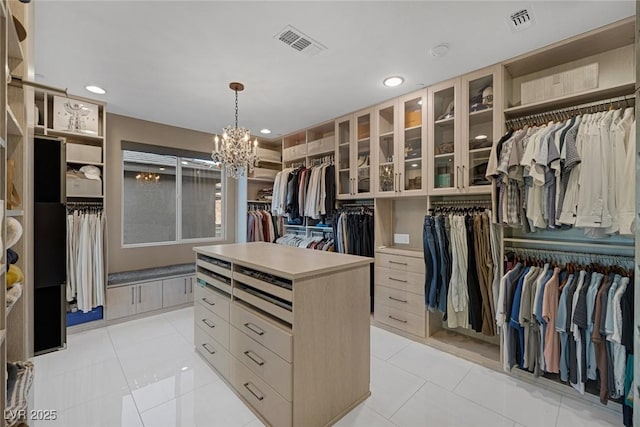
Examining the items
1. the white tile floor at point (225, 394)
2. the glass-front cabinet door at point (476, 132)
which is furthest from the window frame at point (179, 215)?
the glass-front cabinet door at point (476, 132)

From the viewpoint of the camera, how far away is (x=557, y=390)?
2109mm

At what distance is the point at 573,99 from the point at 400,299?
2.32 meters

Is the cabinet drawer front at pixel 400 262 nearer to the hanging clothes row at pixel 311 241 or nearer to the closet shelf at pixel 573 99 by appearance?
the hanging clothes row at pixel 311 241

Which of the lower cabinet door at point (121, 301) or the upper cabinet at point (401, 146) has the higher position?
the upper cabinet at point (401, 146)

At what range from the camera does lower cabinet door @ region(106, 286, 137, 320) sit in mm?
3293

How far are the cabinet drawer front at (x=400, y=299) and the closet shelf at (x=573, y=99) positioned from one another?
194cm

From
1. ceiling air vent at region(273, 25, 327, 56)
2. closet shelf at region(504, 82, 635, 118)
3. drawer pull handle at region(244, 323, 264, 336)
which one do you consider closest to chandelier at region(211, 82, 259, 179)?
ceiling air vent at region(273, 25, 327, 56)

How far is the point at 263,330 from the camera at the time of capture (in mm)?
1757

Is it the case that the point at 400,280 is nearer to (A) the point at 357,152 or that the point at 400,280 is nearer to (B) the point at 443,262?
(B) the point at 443,262

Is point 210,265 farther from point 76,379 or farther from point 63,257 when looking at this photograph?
point 76,379

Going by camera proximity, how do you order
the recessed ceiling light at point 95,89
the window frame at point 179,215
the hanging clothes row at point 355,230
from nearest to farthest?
the recessed ceiling light at point 95,89 → the hanging clothes row at point 355,230 → the window frame at point 179,215

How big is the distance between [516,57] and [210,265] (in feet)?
10.3

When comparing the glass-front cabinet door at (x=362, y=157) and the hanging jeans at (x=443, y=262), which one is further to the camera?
the glass-front cabinet door at (x=362, y=157)

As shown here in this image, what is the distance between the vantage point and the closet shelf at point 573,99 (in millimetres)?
1943
